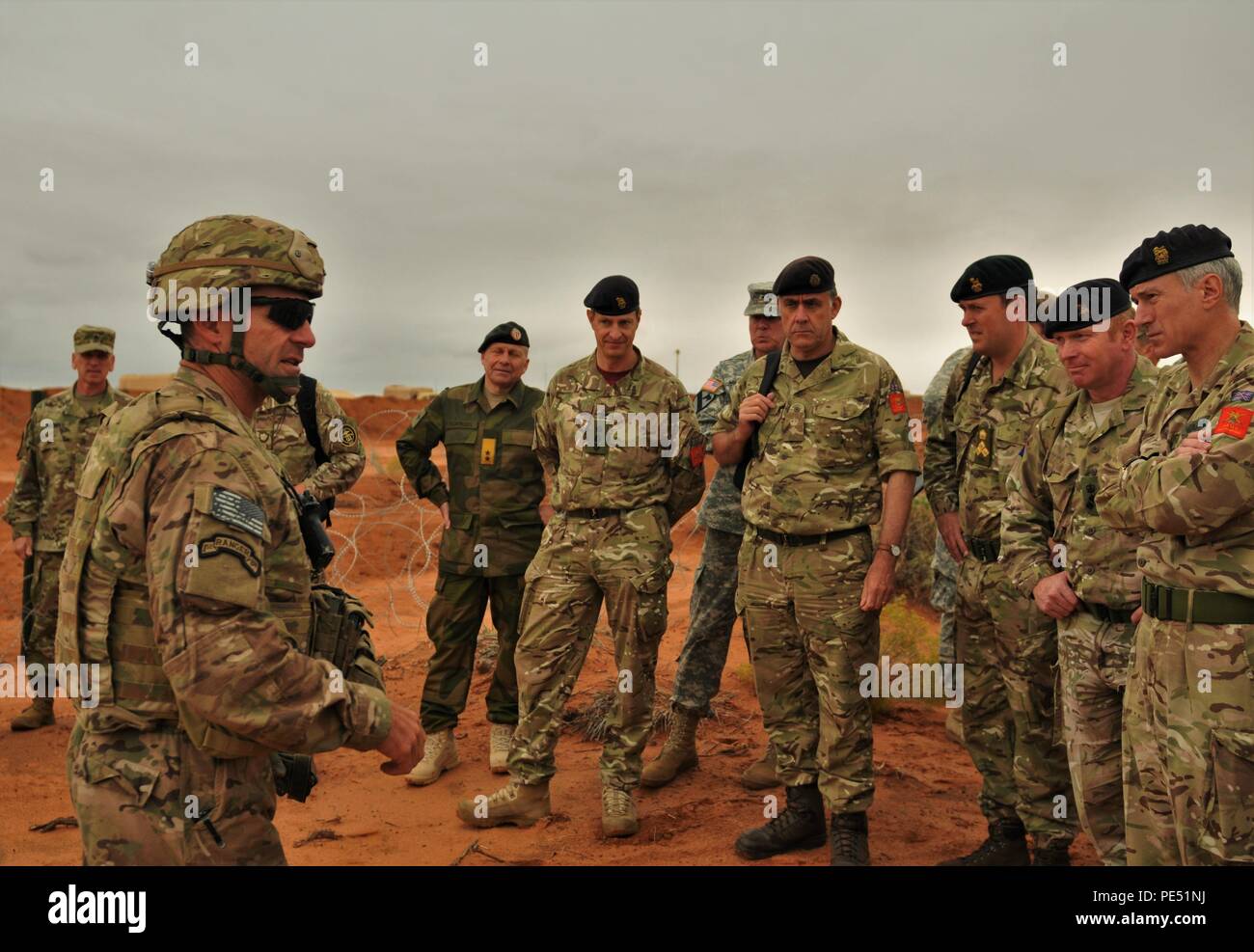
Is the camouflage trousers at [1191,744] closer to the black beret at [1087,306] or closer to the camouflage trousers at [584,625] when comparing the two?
the black beret at [1087,306]

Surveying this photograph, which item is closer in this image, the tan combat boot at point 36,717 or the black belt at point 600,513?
Answer: the black belt at point 600,513

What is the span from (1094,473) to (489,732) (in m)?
4.27

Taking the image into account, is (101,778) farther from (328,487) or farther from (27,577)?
(27,577)

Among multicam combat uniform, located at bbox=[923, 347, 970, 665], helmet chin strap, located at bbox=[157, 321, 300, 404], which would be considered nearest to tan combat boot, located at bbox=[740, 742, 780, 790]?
multicam combat uniform, located at bbox=[923, 347, 970, 665]

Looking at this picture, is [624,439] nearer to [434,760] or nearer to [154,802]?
[434,760]

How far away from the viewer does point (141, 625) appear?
2.15m

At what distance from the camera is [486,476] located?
5586 millimetres

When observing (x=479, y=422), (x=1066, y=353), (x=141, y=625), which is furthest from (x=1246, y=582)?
(x=479, y=422)

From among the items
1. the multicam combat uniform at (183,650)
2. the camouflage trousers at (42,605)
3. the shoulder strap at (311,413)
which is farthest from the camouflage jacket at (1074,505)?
the camouflage trousers at (42,605)

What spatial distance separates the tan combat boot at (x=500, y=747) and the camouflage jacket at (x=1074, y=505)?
3060 mm

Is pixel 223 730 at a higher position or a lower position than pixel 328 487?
lower

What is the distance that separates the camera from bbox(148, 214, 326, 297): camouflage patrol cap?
2.32m

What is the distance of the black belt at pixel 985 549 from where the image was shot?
4.12 metres

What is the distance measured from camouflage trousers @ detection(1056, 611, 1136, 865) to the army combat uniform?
599cm
